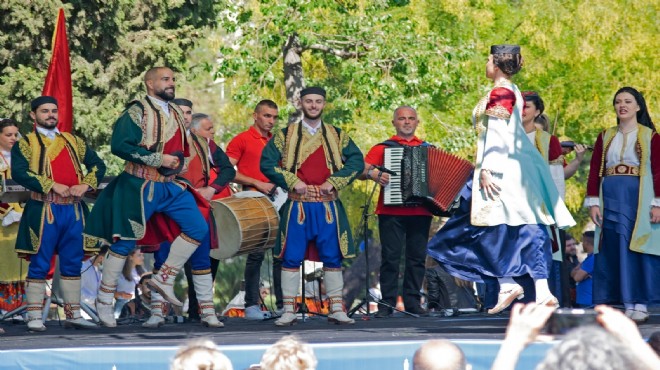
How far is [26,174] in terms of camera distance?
896cm

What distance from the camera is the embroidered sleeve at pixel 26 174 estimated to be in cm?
895

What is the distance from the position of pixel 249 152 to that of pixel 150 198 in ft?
7.27

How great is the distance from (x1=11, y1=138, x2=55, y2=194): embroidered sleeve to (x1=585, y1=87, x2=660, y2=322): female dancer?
13.0 ft

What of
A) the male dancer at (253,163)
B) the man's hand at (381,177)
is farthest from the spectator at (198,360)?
the male dancer at (253,163)

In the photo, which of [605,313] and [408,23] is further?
[408,23]

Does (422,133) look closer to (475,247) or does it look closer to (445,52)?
(445,52)

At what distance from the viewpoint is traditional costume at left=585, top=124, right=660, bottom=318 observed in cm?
886

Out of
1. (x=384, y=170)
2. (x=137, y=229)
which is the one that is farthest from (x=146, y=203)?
(x=384, y=170)

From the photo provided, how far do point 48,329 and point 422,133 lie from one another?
40.9ft

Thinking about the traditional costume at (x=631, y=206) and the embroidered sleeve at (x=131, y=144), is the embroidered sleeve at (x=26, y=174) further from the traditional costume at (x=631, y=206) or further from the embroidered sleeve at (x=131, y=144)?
the traditional costume at (x=631, y=206)

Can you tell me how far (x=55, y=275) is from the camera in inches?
430

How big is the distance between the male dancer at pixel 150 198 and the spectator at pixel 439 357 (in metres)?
5.14

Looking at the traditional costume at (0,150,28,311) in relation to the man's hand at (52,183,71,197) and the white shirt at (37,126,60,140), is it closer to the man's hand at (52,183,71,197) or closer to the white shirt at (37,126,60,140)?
the white shirt at (37,126,60,140)

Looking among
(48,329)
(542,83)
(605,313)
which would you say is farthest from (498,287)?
(542,83)
